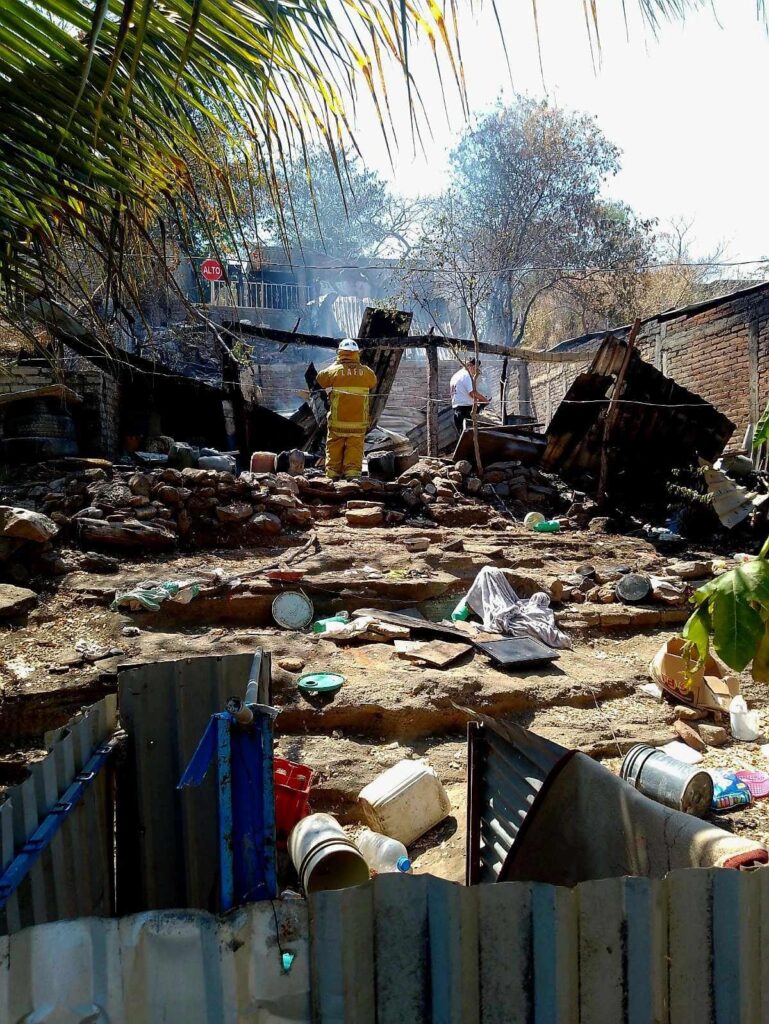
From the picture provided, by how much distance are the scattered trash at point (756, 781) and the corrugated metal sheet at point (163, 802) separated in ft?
9.64

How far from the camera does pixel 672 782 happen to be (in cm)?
361

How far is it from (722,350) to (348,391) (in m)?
6.90

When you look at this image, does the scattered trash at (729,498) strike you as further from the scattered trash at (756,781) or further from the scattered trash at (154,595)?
the scattered trash at (154,595)

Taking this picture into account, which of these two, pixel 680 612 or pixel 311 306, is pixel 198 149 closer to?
pixel 680 612

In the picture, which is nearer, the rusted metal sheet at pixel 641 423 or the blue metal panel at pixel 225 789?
the blue metal panel at pixel 225 789

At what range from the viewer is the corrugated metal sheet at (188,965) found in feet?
4.19

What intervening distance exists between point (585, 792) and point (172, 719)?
1.65 metres

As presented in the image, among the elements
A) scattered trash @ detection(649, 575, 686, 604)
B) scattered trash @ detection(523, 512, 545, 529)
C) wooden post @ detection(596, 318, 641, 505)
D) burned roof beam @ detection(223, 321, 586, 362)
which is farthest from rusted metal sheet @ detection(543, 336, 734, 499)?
scattered trash @ detection(649, 575, 686, 604)

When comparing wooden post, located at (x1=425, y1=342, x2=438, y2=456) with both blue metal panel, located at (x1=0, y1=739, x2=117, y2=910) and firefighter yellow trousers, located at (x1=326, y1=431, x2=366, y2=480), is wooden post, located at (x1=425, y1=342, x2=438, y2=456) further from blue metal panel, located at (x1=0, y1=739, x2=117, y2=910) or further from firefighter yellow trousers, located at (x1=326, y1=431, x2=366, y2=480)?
blue metal panel, located at (x1=0, y1=739, x2=117, y2=910)

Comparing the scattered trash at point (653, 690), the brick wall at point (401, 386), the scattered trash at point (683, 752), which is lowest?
the scattered trash at point (683, 752)

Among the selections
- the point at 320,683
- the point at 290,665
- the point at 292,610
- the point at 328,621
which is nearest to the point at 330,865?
the point at 320,683

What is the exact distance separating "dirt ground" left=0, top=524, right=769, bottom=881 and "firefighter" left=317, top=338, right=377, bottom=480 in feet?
11.3

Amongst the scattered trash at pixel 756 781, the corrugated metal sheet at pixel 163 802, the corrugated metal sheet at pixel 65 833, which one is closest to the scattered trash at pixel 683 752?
the scattered trash at pixel 756 781

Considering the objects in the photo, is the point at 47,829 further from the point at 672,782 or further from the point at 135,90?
the point at 672,782
